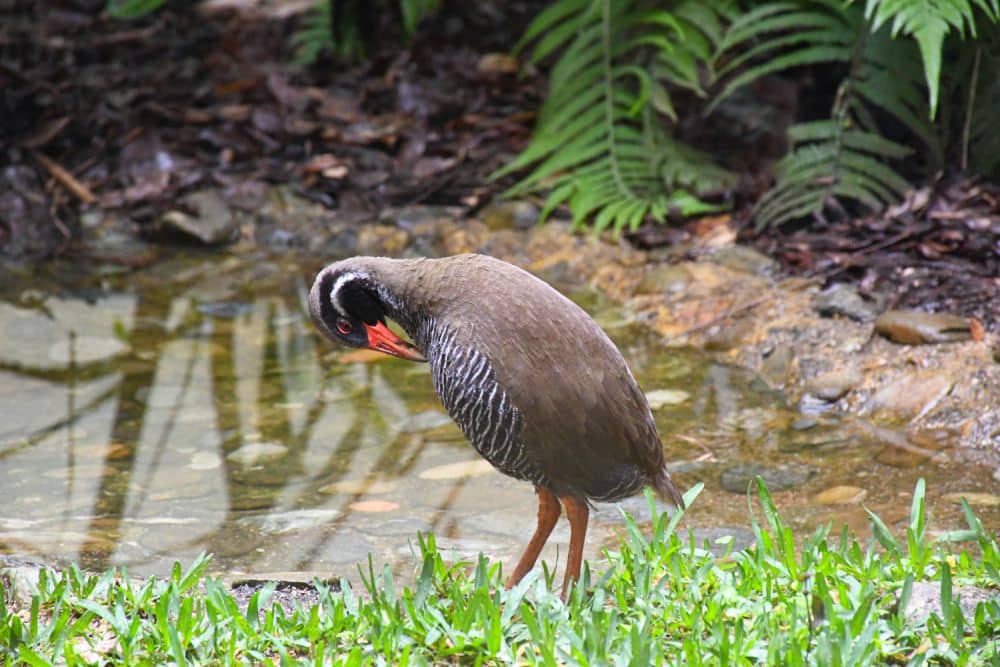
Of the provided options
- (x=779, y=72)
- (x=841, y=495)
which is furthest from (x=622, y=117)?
(x=841, y=495)

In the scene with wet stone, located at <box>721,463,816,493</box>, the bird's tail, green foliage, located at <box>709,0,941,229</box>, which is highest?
green foliage, located at <box>709,0,941,229</box>

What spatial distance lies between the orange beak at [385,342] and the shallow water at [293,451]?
2.07 feet

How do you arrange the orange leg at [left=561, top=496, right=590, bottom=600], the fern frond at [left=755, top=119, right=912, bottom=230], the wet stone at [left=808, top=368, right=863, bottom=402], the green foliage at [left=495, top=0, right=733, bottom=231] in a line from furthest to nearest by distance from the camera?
the green foliage at [left=495, top=0, right=733, bottom=231], the fern frond at [left=755, top=119, right=912, bottom=230], the wet stone at [left=808, top=368, right=863, bottom=402], the orange leg at [left=561, top=496, right=590, bottom=600]

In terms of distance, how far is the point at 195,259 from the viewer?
294 inches

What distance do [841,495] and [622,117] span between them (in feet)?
11.4

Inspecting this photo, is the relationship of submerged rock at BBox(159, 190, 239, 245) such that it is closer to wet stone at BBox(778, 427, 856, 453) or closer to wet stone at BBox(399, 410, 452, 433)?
wet stone at BBox(399, 410, 452, 433)

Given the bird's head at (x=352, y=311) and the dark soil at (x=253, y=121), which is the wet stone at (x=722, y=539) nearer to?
the bird's head at (x=352, y=311)

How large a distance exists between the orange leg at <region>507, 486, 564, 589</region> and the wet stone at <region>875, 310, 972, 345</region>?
6.71ft

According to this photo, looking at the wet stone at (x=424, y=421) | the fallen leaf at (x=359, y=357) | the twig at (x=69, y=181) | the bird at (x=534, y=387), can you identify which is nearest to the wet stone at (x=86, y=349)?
the fallen leaf at (x=359, y=357)

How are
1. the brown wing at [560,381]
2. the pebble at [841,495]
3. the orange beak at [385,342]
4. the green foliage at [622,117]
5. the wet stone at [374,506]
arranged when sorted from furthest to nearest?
1. the green foliage at [622,117]
2. the wet stone at [374,506]
3. the pebble at [841,495]
4. the orange beak at [385,342]
5. the brown wing at [560,381]

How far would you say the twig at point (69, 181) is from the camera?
788 centimetres

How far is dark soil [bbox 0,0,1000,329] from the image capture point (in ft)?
25.5

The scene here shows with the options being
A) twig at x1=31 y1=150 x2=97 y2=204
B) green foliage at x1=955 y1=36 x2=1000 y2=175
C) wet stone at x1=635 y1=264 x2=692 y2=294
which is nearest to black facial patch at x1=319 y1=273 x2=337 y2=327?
wet stone at x1=635 y1=264 x2=692 y2=294

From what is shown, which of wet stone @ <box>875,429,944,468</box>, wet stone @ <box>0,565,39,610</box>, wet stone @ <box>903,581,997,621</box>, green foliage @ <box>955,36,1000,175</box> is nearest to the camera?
wet stone @ <box>903,581,997,621</box>
